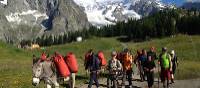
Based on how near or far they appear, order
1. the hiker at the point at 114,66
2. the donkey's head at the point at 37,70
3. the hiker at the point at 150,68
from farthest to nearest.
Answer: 1. the hiker at the point at 150,68
2. the hiker at the point at 114,66
3. the donkey's head at the point at 37,70

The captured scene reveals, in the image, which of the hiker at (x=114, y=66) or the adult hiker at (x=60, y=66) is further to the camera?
the hiker at (x=114, y=66)

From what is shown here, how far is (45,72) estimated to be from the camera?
2580 centimetres

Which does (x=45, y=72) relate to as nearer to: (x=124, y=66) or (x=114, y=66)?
(x=114, y=66)

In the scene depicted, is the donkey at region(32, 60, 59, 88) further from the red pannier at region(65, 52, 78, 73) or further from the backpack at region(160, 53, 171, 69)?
the backpack at region(160, 53, 171, 69)

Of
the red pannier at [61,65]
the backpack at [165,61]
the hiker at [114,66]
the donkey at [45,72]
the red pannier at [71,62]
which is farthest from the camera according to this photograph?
the backpack at [165,61]

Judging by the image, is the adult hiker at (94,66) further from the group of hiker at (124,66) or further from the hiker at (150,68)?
the hiker at (150,68)

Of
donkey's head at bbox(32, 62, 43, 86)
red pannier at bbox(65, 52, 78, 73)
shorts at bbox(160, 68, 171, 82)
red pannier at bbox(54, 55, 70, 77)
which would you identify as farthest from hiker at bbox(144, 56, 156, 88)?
donkey's head at bbox(32, 62, 43, 86)

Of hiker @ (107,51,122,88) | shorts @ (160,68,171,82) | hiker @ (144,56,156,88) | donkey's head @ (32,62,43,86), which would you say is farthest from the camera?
hiker @ (144,56,156,88)

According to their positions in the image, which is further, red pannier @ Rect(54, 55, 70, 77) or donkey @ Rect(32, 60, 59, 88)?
red pannier @ Rect(54, 55, 70, 77)

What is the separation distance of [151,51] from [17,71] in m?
21.6

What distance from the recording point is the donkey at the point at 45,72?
25.2 meters

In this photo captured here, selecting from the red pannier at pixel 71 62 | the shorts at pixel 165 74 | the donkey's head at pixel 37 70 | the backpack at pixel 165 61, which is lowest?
the shorts at pixel 165 74

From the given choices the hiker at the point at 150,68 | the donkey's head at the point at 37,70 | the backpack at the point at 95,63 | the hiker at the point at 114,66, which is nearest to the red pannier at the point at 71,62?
the donkey's head at the point at 37,70

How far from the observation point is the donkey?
82.7ft
